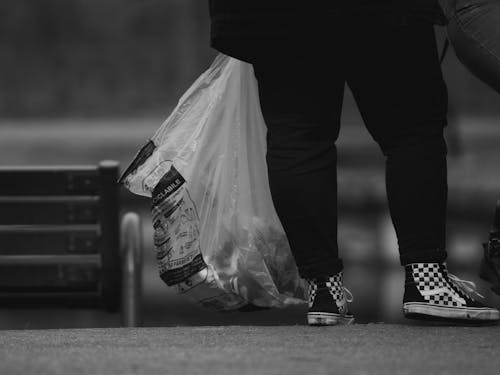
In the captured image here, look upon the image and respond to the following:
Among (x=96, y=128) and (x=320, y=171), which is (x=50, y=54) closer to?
(x=96, y=128)

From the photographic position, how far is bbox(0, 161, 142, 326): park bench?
3.35 metres

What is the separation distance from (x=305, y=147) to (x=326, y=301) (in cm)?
29

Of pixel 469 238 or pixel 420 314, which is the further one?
pixel 469 238

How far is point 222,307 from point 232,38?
1.91 ft

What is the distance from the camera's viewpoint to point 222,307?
8.93 feet

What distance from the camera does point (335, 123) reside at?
2.50m

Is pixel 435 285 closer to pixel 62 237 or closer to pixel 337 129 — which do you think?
pixel 337 129

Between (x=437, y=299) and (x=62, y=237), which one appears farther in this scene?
(x=62, y=237)

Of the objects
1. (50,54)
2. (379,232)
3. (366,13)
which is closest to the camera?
(366,13)

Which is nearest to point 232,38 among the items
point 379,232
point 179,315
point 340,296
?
point 340,296

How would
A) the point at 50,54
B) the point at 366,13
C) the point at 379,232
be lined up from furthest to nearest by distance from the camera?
the point at 50,54
the point at 379,232
the point at 366,13

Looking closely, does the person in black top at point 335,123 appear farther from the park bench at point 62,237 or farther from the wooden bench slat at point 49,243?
the wooden bench slat at point 49,243

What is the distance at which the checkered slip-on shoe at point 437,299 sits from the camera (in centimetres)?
245

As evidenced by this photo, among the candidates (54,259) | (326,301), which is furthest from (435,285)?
(54,259)
